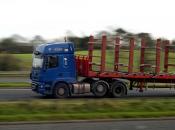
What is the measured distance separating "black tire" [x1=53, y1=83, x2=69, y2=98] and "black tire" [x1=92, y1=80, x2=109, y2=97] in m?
1.44

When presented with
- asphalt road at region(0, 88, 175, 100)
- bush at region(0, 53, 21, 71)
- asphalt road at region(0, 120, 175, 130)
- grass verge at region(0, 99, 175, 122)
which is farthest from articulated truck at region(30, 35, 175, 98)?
bush at region(0, 53, 21, 71)

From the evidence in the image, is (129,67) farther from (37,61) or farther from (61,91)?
(37,61)

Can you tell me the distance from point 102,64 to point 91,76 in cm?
85

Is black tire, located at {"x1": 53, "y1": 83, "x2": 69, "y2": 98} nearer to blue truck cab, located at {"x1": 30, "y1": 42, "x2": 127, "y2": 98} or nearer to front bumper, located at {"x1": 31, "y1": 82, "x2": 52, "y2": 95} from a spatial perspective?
blue truck cab, located at {"x1": 30, "y1": 42, "x2": 127, "y2": 98}

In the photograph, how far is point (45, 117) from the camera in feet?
64.4

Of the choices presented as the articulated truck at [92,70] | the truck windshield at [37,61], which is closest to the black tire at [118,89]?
the articulated truck at [92,70]

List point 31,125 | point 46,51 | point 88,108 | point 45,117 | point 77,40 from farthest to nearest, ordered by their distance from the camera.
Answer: point 77,40 → point 46,51 → point 88,108 → point 45,117 → point 31,125

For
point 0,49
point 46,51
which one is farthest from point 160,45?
point 0,49

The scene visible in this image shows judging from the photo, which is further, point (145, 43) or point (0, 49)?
Result: point (0, 49)

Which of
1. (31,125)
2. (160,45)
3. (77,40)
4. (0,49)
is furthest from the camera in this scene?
(0,49)

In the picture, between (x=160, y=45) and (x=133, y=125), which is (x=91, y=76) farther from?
(x=133, y=125)

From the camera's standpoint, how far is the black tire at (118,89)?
3115cm

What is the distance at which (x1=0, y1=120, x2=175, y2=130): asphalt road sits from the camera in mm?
17688

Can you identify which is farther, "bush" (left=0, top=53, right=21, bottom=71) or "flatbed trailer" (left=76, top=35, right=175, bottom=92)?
Result: "bush" (left=0, top=53, right=21, bottom=71)
